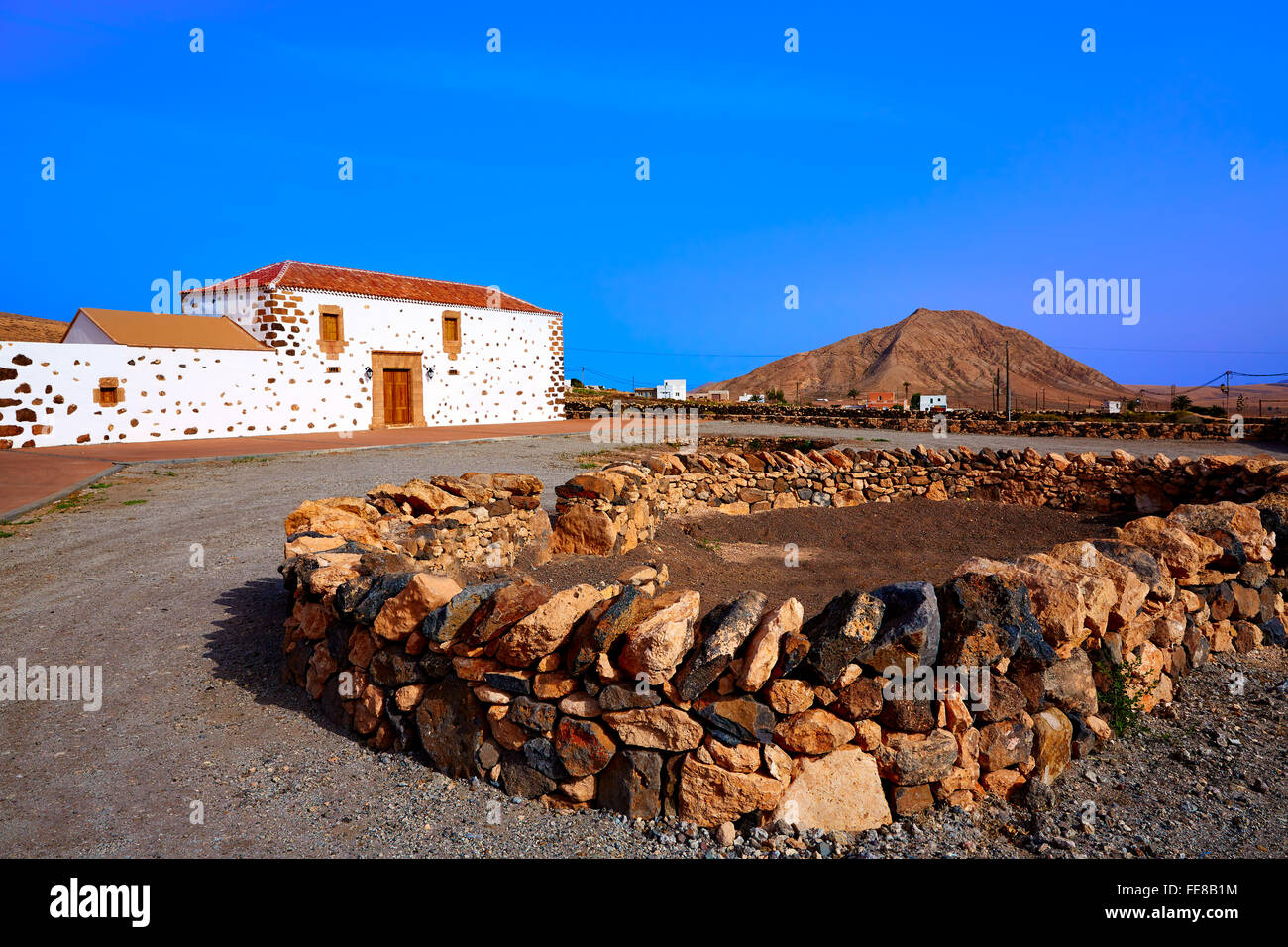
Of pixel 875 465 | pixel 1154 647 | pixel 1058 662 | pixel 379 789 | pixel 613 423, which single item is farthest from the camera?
pixel 613 423

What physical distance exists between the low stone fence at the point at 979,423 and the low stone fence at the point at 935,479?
1691 centimetres

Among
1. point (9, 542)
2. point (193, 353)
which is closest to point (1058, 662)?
point (9, 542)

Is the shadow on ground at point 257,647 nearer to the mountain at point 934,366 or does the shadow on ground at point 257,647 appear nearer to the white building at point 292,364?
the white building at point 292,364

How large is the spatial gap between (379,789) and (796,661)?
1.84m

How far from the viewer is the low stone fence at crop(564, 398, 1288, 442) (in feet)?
79.0

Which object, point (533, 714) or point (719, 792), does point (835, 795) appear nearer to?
point (719, 792)

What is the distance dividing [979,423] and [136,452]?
89.2ft

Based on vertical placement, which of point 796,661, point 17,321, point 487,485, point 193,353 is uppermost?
point 17,321

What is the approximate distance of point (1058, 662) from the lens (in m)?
3.43

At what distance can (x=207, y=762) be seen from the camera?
3361 mm

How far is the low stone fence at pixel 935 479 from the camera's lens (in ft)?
29.0

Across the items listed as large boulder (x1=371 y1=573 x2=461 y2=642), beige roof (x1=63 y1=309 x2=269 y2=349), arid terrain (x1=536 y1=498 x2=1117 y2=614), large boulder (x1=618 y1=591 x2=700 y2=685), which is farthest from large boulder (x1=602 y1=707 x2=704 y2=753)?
beige roof (x1=63 y1=309 x2=269 y2=349)

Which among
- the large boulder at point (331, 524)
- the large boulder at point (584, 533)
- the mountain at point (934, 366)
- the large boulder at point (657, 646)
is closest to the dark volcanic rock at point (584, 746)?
the large boulder at point (657, 646)
